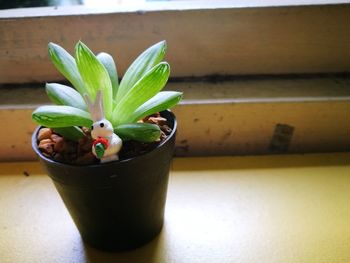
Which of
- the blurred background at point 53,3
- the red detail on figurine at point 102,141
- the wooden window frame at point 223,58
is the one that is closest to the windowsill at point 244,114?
the wooden window frame at point 223,58

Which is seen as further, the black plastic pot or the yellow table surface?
the yellow table surface

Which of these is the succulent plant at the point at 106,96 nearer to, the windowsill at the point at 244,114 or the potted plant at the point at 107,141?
the potted plant at the point at 107,141

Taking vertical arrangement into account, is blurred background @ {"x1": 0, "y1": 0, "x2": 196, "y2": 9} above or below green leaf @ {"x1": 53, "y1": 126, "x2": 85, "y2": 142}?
above

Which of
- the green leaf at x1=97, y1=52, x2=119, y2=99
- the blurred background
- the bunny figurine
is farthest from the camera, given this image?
the blurred background

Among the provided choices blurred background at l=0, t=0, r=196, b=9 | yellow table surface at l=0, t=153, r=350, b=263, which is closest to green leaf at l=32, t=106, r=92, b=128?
yellow table surface at l=0, t=153, r=350, b=263

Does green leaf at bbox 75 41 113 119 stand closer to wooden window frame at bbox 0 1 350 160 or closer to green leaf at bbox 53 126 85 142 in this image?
green leaf at bbox 53 126 85 142

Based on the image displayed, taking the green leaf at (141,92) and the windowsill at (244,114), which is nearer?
the green leaf at (141,92)

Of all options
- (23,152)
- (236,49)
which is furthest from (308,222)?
(23,152)

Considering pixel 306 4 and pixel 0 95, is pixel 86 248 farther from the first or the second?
pixel 306 4
